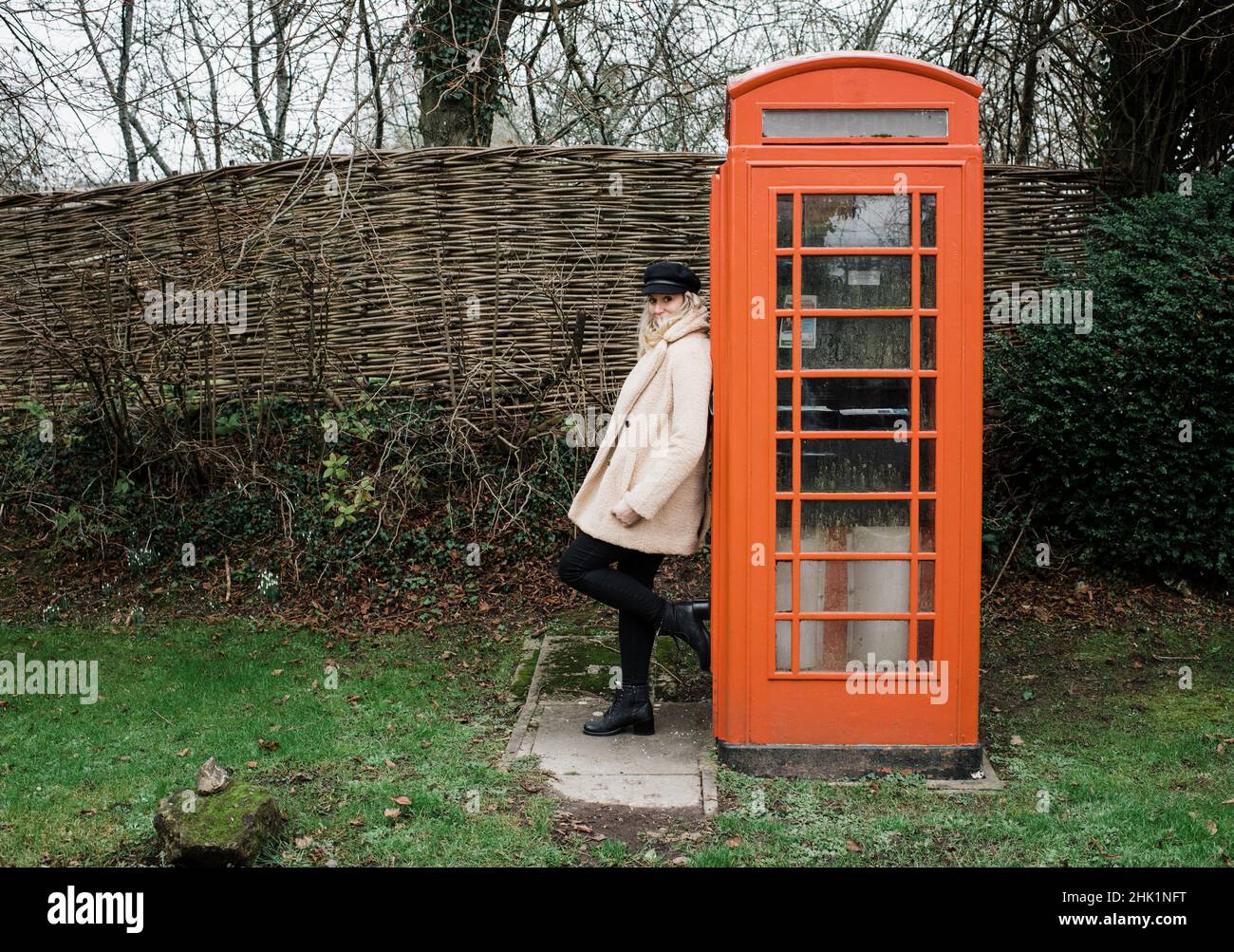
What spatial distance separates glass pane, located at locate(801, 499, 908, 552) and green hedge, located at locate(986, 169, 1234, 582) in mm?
2746

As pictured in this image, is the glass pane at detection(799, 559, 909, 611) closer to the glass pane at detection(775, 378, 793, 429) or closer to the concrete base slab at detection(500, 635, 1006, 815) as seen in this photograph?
the glass pane at detection(775, 378, 793, 429)

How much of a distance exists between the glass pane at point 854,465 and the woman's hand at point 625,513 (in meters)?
Answer: 0.68

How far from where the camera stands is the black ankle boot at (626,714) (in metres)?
4.78

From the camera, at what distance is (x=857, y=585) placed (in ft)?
14.3

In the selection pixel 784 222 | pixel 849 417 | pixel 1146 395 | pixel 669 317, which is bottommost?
pixel 849 417

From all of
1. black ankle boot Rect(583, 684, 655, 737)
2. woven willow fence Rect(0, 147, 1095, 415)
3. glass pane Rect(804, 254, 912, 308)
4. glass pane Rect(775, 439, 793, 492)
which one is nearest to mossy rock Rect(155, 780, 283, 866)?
black ankle boot Rect(583, 684, 655, 737)

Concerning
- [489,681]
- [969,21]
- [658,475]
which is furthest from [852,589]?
[969,21]

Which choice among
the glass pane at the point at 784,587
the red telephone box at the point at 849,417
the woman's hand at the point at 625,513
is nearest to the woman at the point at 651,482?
the woman's hand at the point at 625,513

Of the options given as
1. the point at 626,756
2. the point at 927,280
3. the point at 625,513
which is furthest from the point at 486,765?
the point at 927,280

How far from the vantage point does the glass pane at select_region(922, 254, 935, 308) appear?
4.18 metres

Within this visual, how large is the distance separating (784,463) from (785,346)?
442 mm

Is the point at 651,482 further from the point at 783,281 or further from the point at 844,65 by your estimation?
the point at 844,65

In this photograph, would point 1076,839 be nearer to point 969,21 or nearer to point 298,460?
point 298,460

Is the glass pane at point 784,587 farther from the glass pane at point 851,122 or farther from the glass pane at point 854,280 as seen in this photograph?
the glass pane at point 851,122
